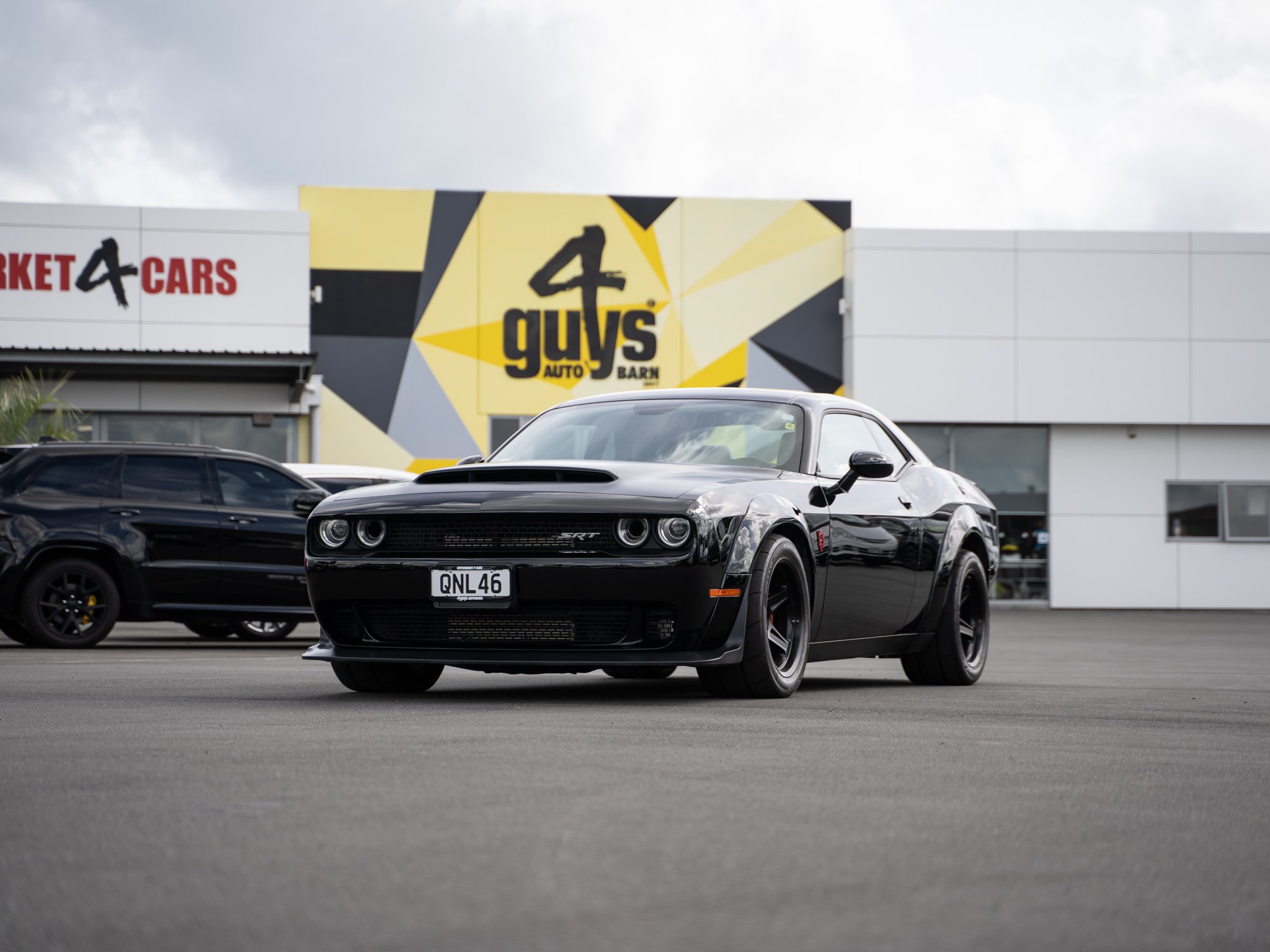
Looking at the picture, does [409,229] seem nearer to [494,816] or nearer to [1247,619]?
[1247,619]

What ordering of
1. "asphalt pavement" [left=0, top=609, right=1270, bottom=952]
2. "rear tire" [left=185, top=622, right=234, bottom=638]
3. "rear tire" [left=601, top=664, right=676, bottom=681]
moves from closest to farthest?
"asphalt pavement" [left=0, top=609, right=1270, bottom=952], "rear tire" [left=601, top=664, right=676, bottom=681], "rear tire" [left=185, top=622, right=234, bottom=638]

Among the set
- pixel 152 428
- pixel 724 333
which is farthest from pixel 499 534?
pixel 724 333

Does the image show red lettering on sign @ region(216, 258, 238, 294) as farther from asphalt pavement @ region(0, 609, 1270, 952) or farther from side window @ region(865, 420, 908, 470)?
asphalt pavement @ region(0, 609, 1270, 952)

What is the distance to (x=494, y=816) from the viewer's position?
13.5 feet

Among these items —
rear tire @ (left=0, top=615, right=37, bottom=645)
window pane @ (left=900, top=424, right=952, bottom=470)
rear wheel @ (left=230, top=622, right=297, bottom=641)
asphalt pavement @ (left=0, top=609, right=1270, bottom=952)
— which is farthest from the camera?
window pane @ (left=900, top=424, right=952, bottom=470)

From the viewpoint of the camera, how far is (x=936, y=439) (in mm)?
30516

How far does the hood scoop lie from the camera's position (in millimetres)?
7441

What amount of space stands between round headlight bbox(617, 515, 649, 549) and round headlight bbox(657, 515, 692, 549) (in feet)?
0.20

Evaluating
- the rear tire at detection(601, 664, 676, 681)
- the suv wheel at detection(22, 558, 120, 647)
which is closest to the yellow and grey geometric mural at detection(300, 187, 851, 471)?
the suv wheel at detection(22, 558, 120, 647)

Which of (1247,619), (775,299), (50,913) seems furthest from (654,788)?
(775,299)

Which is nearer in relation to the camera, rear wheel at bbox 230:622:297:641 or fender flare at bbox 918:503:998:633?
fender flare at bbox 918:503:998:633

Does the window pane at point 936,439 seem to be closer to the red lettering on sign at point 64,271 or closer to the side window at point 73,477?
the red lettering on sign at point 64,271

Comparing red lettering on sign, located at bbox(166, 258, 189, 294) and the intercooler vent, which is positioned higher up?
red lettering on sign, located at bbox(166, 258, 189, 294)

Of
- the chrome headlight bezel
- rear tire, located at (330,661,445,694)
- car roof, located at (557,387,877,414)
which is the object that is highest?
car roof, located at (557,387,877,414)
